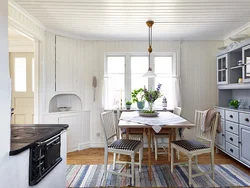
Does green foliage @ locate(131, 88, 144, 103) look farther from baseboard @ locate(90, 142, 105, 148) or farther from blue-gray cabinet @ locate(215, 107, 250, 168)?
blue-gray cabinet @ locate(215, 107, 250, 168)

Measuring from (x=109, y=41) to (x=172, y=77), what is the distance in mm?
1645

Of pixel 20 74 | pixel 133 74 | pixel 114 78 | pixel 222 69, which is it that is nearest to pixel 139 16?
pixel 133 74

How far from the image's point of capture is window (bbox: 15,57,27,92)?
4.53 m

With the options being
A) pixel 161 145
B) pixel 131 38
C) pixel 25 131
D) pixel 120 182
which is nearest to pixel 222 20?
pixel 131 38

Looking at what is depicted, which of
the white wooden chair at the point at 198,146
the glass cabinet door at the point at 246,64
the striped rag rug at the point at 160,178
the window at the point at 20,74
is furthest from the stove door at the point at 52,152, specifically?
the window at the point at 20,74

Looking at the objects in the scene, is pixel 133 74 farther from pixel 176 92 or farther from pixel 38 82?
pixel 38 82

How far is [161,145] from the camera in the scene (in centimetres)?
430

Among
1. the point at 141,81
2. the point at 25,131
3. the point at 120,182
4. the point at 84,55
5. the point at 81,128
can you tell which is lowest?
the point at 120,182

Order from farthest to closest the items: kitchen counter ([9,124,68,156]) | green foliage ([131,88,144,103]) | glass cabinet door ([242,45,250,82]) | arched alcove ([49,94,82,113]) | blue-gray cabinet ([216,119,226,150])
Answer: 1. green foliage ([131,88,144,103])
2. arched alcove ([49,94,82,113])
3. blue-gray cabinet ([216,119,226,150])
4. glass cabinet door ([242,45,250,82])
5. kitchen counter ([9,124,68,156])

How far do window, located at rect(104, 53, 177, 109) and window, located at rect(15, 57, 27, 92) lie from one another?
1935mm

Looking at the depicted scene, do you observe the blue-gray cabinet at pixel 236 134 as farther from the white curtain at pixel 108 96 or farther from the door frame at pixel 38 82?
the door frame at pixel 38 82

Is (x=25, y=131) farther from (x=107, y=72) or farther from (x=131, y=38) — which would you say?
(x=131, y=38)

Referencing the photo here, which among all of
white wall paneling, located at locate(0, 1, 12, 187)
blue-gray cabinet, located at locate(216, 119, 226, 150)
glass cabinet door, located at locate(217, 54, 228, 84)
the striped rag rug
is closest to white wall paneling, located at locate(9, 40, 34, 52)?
the striped rag rug

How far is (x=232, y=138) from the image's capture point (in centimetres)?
335
